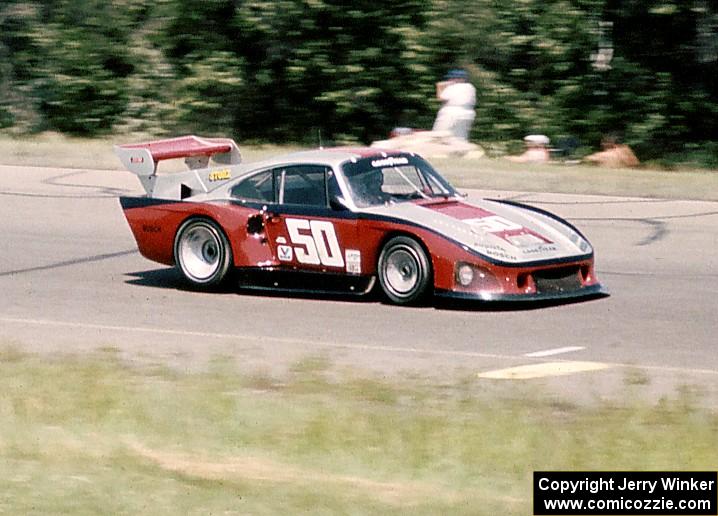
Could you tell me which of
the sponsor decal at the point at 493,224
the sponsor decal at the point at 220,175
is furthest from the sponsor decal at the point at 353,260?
the sponsor decal at the point at 220,175

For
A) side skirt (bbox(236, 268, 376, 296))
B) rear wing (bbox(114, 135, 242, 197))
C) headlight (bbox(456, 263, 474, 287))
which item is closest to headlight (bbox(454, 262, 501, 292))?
headlight (bbox(456, 263, 474, 287))

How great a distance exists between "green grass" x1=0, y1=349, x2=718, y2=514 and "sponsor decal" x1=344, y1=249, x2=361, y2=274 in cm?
233

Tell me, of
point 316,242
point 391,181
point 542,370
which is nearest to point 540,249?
point 391,181

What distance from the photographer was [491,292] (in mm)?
11609

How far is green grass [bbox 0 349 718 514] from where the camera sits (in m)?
6.43

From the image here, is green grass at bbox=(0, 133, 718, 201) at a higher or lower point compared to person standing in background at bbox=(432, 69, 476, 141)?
lower

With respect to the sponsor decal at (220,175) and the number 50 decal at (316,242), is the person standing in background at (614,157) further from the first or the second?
the number 50 decal at (316,242)

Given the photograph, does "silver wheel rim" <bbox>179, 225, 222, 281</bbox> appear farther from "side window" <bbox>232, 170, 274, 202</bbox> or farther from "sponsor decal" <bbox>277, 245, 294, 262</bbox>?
"sponsor decal" <bbox>277, 245, 294, 262</bbox>

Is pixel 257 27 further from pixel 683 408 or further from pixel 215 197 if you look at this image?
pixel 683 408

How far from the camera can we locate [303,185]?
1243 centimetres

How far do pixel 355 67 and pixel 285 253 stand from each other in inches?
513

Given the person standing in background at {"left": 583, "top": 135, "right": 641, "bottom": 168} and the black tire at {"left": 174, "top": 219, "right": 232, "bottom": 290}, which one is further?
the person standing in background at {"left": 583, "top": 135, "right": 641, "bottom": 168}

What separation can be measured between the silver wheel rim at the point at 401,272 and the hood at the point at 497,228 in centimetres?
30

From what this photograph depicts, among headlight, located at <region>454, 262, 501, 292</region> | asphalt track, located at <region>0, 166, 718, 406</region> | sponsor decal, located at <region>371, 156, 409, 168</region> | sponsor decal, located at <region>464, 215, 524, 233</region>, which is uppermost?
sponsor decal, located at <region>371, 156, 409, 168</region>
